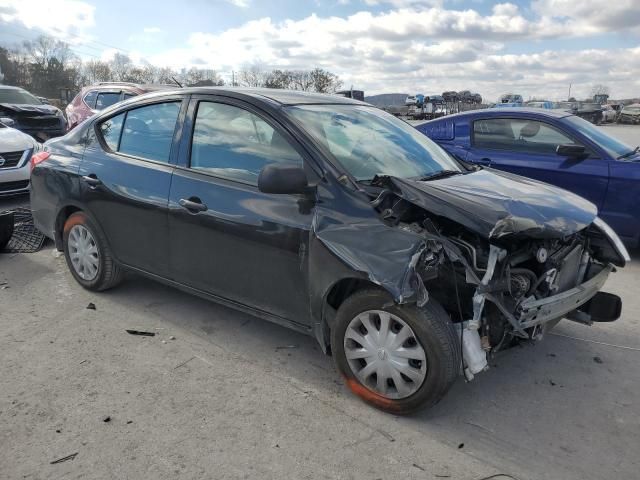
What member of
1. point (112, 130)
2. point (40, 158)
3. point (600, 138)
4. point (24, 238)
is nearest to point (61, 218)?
point (40, 158)

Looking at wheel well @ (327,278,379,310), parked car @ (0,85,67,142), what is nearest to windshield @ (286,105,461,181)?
wheel well @ (327,278,379,310)

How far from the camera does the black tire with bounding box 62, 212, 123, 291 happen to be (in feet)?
14.1

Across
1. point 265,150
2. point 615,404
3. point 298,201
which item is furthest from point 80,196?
point 615,404

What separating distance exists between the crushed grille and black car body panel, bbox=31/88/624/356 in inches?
76.7

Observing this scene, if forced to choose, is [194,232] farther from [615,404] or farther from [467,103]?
[467,103]

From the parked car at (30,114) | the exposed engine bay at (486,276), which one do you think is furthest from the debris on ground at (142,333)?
the parked car at (30,114)

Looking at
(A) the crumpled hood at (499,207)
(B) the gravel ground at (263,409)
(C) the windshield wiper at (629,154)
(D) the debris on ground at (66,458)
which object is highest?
(C) the windshield wiper at (629,154)

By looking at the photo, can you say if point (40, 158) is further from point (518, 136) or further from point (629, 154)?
point (629, 154)

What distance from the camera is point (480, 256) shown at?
2.84 meters

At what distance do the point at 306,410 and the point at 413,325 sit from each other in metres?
0.79

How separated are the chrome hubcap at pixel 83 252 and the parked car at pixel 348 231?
0.43ft

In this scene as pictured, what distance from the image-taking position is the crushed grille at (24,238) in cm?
581

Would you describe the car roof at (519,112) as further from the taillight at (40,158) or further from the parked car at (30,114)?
the parked car at (30,114)

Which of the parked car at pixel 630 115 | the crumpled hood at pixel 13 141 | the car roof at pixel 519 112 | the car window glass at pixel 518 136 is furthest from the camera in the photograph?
the parked car at pixel 630 115
